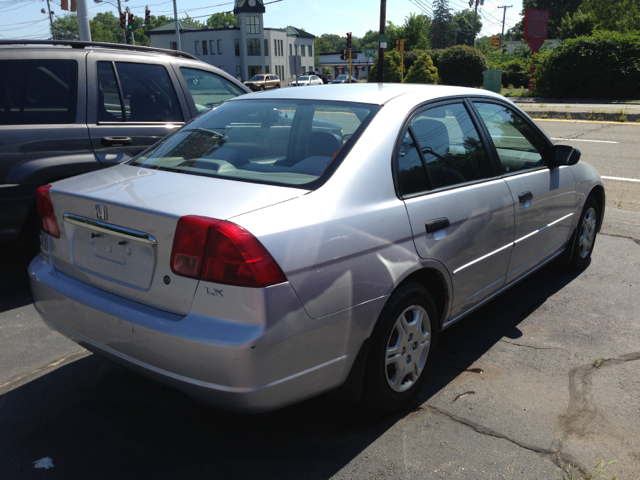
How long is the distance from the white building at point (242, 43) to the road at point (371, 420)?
74.9 m

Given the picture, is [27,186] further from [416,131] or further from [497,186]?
[497,186]

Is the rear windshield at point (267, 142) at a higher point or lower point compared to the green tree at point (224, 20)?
lower

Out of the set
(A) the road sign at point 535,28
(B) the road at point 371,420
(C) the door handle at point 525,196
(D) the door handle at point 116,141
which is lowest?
(B) the road at point 371,420

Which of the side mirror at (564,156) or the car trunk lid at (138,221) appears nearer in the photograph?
the car trunk lid at (138,221)

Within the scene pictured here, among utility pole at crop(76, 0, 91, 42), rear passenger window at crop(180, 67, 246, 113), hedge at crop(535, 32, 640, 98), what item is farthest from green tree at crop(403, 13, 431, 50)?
rear passenger window at crop(180, 67, 246, 113)

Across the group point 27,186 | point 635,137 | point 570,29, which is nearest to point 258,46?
point 570,29

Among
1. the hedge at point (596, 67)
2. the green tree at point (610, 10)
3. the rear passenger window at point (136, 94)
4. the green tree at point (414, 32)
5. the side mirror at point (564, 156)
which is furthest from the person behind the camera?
the green tree at point (414, 32)

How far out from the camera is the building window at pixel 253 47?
75.9m

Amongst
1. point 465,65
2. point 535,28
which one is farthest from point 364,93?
Result: point 535,28

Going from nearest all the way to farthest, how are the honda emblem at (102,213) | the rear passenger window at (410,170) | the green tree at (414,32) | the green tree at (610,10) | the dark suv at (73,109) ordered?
the honda emblem at (102,213) → the rear passenger window at (410,170) → the dark suv at (73,109) → the green tree at (610,10) → the green tree at (414,32)

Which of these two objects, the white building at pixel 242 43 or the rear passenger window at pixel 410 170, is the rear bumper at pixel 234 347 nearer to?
the rear passenger window at pixel 410 170

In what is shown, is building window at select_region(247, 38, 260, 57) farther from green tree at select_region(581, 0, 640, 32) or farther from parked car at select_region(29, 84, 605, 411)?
parked car at select_region(29, 84, 605, 411)

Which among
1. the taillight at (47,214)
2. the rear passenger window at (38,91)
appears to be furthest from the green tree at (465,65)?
the taillight at (47,214)

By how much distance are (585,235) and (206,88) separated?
3.92 metres
